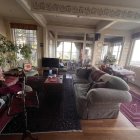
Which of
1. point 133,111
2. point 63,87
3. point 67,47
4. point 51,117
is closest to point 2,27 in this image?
point 67,47

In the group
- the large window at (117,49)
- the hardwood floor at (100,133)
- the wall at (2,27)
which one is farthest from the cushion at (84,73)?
the wall at (2,27)

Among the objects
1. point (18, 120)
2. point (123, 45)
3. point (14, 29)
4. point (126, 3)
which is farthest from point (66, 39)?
point (18, 120)

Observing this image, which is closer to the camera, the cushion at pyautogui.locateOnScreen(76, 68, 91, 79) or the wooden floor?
the wooden floor

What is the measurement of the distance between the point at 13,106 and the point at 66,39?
5.12 metres

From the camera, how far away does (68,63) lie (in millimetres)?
6660

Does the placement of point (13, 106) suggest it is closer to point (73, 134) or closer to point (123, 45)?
point (73, 134)

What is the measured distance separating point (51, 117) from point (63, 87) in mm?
1256

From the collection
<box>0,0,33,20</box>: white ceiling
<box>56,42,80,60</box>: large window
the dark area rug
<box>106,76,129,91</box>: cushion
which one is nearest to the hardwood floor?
the dark area rug

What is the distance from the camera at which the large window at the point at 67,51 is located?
20.8ft

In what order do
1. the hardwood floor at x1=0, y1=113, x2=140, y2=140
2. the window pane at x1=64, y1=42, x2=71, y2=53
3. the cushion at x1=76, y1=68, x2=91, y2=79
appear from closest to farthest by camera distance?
the hardwood floor at x1=0, y1=113, x2=140, y2=140 < the cushion at x1=76, y1=68, x2=91, y2=79 < the window pane at x1=64, y1=42, x2=71, y2=53

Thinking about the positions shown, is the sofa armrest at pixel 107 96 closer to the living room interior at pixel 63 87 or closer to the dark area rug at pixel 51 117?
the living room interior at pixel 63 87

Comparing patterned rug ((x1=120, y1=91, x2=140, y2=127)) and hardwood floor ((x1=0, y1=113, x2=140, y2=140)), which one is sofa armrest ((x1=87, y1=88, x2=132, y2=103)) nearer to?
hardwood floor ((x1=0, y1=113, x2=140, y2=140))

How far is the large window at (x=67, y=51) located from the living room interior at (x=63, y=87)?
0.86 metres

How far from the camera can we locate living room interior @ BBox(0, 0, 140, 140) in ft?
5.89
